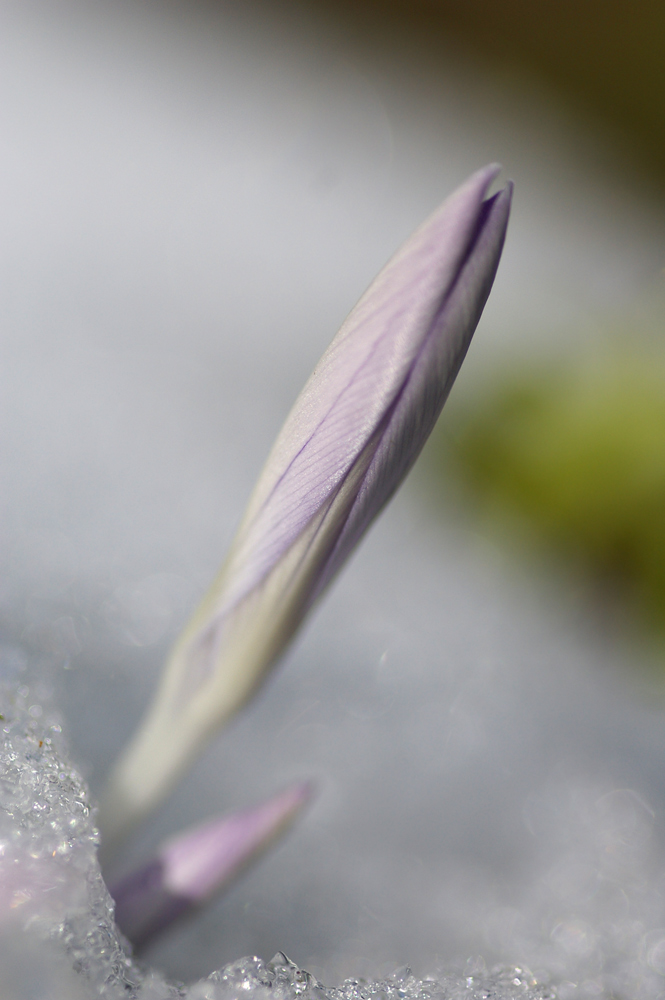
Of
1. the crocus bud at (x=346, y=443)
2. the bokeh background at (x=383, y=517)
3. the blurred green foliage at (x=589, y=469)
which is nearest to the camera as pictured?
the crocus bud at (x=346, y=443)

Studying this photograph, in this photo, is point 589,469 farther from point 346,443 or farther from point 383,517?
point 346,443

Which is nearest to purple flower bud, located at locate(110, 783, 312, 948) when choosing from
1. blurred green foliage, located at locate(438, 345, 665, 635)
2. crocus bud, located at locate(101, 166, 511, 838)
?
crocus bud, located at locate(101, 166, 511, 838)

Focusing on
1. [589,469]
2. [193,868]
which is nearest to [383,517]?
[589,469]

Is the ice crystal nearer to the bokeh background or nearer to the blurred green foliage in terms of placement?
the bokeh background

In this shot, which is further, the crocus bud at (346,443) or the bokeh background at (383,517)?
the bokeh background at (383,517)

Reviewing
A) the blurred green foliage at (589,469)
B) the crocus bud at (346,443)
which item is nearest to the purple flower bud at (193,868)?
the crocus bud at (346,443)

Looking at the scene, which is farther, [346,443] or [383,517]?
[383,517]

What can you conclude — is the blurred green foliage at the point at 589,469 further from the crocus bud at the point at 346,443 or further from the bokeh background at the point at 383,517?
the crocus bud at the point at 346,443
